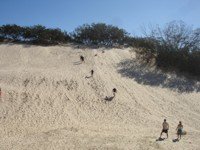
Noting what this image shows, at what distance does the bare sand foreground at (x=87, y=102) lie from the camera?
25375mm

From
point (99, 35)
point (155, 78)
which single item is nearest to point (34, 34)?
point (99, 35)

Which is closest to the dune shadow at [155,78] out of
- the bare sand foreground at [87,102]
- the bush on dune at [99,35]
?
the bare sand foreground at [87,102]

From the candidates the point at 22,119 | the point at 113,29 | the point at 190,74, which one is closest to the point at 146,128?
the point at 22,119

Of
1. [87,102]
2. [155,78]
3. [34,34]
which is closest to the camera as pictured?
[87,102]

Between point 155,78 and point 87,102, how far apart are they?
1114 centimetres

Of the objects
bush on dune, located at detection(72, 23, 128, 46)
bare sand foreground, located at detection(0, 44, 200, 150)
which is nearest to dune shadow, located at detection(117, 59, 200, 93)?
bare sand foreground, located at detection(0, 44, 200, 150)

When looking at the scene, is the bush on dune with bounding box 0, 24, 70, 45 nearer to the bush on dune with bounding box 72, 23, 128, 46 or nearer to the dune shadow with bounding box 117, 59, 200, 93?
the bush on dune with bounding box 72, 23, 128, 46

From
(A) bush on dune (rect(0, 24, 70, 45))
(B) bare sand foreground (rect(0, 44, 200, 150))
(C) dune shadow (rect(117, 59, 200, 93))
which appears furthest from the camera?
(A) bush on dune (rect(0, 24, 70, 45))

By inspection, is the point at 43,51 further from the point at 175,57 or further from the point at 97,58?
the point at 175,57

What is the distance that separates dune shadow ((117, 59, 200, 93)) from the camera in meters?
41.2

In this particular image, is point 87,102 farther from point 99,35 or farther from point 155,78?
point 99,35

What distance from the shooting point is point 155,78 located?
4272 centimetres

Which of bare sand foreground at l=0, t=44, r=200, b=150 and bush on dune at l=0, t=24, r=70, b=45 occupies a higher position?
bush on dune at l=0, t=24, r=70, b=45

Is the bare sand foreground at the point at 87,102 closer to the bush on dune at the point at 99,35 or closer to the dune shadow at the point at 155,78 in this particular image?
the dune shadow at the point at 155,78
